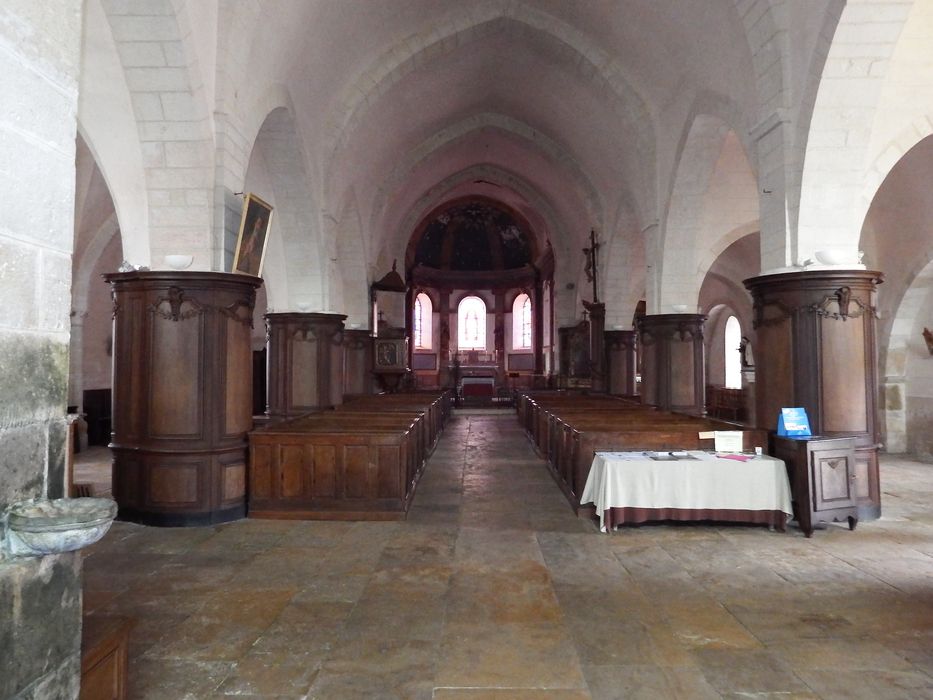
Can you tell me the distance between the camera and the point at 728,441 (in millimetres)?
6410

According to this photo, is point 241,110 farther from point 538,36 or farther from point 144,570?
point 538,36

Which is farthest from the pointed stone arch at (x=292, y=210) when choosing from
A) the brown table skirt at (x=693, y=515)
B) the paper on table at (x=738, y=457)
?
the paper on table at (x=738, y=457)

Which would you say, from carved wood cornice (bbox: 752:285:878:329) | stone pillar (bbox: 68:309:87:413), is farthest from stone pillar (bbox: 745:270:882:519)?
stone pillar (bbox: 68:309:87:413)

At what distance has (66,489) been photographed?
229cm

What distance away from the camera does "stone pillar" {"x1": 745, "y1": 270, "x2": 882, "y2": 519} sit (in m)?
6.48

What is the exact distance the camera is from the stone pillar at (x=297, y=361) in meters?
11.1

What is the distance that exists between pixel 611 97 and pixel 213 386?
878cm

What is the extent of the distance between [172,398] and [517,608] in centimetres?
419

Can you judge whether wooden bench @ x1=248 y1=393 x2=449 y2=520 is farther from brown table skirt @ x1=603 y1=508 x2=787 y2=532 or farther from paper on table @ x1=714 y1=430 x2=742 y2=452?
paper on table @ x1=714 y1=430 x2=742 y2=452

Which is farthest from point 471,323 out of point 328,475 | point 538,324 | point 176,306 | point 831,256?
point 176,306

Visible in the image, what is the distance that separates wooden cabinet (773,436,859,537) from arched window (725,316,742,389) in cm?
1556

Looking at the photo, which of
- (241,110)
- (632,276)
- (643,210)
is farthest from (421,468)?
(632,276)

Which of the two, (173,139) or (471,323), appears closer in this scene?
(173,139)

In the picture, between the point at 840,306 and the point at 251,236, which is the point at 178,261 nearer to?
the point at 251,236
